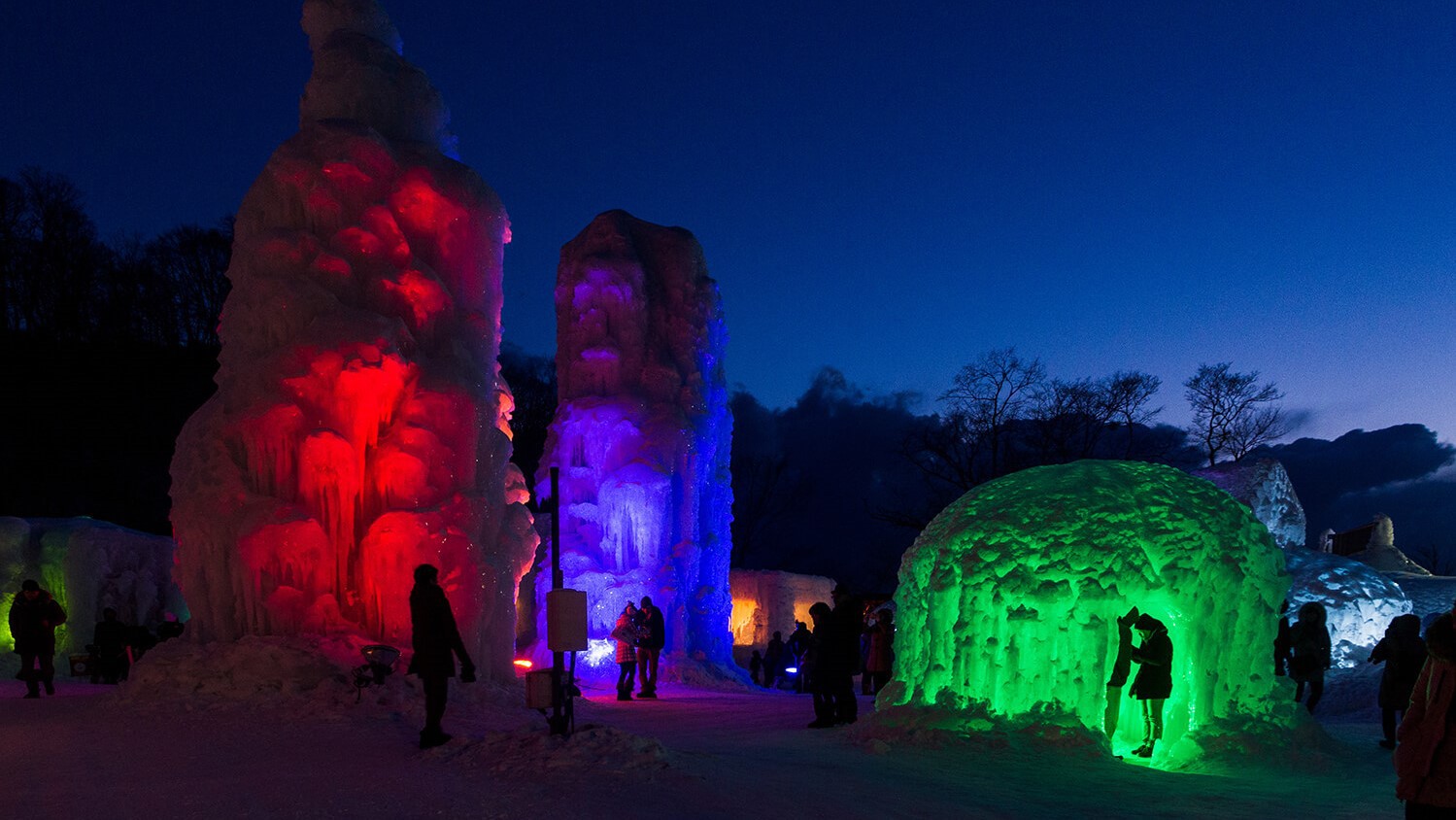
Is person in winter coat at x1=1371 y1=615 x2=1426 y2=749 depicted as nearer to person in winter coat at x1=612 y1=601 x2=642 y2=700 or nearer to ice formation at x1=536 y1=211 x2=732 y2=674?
person in winter coat at x1=612 y1=601 x2=642 y2=700

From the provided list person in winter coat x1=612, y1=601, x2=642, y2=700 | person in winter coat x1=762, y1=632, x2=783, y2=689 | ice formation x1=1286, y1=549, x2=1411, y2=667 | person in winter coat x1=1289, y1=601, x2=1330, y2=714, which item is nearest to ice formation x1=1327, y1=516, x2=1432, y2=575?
ice formation x1=1286, y1=549, x2=1411, y2=667

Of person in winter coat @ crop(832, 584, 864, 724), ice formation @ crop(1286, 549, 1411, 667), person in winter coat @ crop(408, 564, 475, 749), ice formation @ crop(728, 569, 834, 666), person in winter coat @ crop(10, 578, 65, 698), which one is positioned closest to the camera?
person in winter coat @ crop(408, 564, 475, 749)

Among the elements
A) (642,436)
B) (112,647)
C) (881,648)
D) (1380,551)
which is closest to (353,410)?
(881,648)

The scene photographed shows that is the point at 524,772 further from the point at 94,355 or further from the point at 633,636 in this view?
the point at 94,355

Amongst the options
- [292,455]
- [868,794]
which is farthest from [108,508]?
[868,794]

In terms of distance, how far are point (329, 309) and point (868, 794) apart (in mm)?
8591

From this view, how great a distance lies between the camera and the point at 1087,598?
33.5ft

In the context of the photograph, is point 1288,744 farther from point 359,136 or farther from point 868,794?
point 359,136

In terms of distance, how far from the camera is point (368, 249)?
1308cm

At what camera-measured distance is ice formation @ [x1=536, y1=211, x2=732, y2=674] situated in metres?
22.3

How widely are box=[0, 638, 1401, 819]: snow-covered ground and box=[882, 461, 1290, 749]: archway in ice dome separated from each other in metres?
0.71

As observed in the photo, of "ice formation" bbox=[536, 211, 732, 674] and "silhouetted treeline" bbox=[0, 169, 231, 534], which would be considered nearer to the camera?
"ice formation" bbox=[536, 211, 732, 674]

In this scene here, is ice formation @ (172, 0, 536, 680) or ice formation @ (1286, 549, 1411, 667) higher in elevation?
ice formation @ (172, 0, 536, 680)

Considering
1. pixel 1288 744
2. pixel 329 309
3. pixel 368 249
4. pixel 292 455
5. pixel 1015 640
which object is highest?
pixel 368 249
